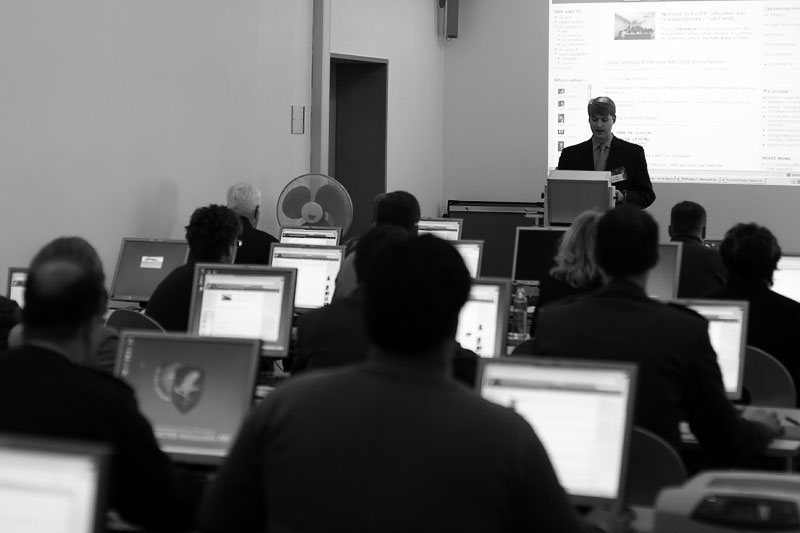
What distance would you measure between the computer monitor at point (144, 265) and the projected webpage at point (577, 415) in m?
4.57

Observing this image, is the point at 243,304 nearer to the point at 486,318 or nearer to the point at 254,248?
the point at 486,318

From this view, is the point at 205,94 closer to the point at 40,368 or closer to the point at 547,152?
the point at 547,152

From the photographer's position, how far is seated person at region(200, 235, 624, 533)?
5.79 feet

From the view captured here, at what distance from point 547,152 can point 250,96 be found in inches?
139

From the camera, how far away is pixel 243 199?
311 inches

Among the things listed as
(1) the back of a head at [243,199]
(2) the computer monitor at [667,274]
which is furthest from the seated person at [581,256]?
(1) the back of a head at [243,199]

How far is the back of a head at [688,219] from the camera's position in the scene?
661 centimetres

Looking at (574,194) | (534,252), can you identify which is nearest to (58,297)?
(534,252)

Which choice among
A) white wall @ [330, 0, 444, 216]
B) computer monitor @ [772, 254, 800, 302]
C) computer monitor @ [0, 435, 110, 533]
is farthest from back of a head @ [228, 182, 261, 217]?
computer monitor @ [0, 435, 110, 533]

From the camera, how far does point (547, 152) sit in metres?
11.8

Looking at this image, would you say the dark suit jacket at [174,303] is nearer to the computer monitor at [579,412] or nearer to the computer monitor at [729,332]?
the computer monitor at [729,332]

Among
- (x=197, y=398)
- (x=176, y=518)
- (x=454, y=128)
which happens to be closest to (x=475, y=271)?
(x=197, y=398)

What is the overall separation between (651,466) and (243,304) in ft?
8.82

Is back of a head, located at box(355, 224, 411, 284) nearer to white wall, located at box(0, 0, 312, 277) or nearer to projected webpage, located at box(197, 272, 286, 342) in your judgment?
projected webpage, located at box(197, 272, 286, 342)
